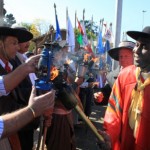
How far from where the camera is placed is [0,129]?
→ 1.82 meters

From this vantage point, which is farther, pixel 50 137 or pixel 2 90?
pixel 50 137

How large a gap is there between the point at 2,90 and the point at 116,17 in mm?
6075

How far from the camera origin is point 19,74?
2738 millimetres

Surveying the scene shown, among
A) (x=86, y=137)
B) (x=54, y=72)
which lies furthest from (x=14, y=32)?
(x=86, y=137)

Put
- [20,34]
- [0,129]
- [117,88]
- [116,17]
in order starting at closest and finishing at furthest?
[0,129]
[117,88]
[20,34]
[116,17]

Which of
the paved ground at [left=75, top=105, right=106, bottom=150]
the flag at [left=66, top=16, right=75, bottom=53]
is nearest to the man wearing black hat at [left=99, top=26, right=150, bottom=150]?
the paved ground at [left=75, top=105, right=106, bottom=150]

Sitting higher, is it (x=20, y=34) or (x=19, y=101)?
(x=20, y=34)

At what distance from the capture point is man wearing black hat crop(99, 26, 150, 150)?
2.71m

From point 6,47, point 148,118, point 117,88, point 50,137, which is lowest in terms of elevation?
point 50,137

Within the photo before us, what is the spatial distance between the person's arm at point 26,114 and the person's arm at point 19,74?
0.65m

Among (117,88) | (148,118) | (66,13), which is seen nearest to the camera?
(148,118)

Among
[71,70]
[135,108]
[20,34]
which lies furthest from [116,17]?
[135,108]

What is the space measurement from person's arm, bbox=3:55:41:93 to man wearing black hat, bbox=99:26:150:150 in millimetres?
904

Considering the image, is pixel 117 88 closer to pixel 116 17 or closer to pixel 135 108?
pixel 135 108
